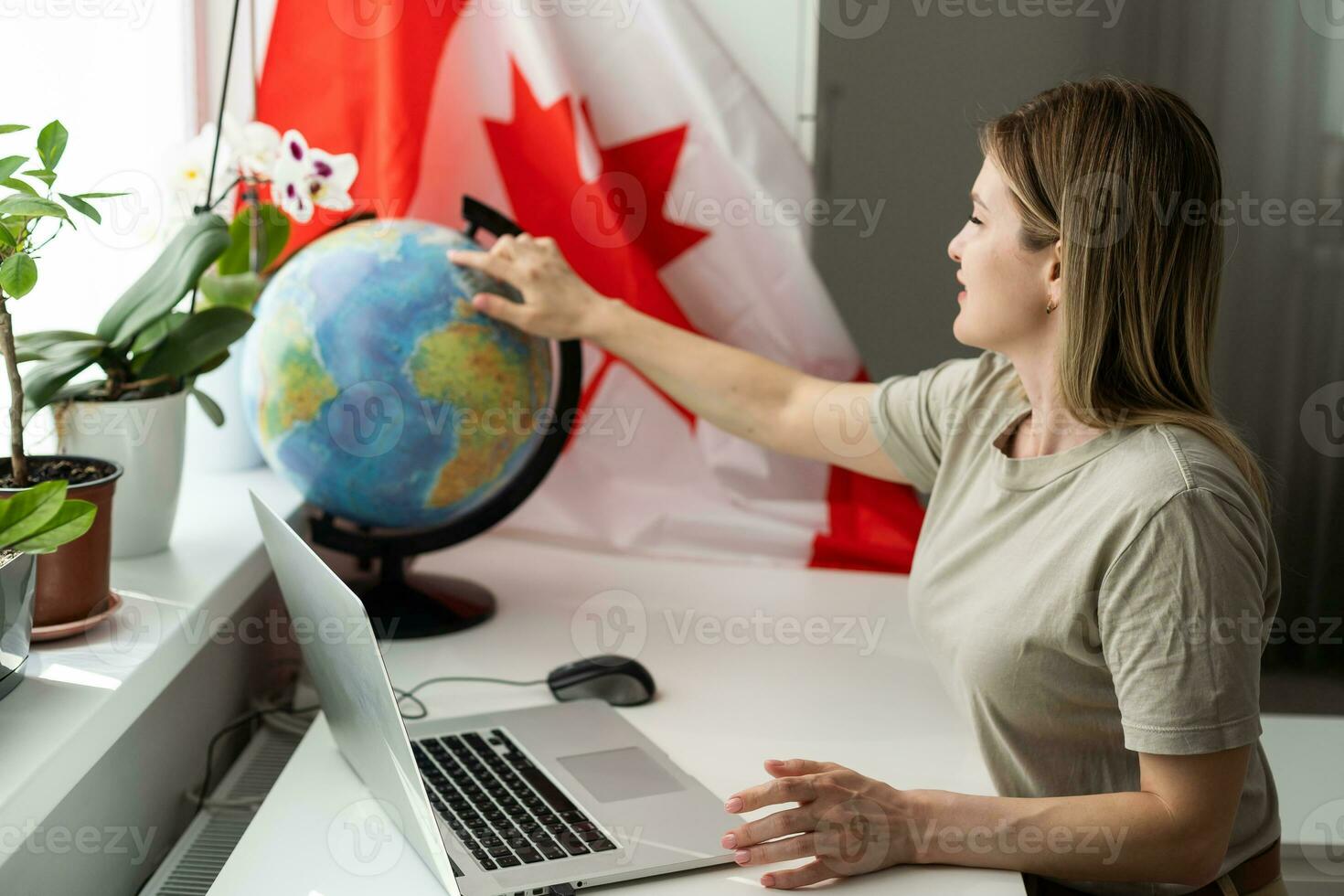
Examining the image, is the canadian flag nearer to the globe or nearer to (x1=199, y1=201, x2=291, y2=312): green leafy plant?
(x1=199, y1=201, x2=291, y2=312): green leafy plant

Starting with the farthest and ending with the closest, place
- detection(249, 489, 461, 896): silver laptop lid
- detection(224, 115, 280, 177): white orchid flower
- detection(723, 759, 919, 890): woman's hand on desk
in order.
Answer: detection(224, 115, 280, 177): white orchid flower < detection(723, 759, 919, 890): woman's hand on desk < detection(249, 489, 461, 896): silver laptop lid

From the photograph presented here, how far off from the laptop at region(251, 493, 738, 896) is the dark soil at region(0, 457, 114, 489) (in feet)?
0.52

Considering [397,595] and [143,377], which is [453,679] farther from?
[143,377]

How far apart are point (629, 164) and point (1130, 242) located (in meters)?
0.78

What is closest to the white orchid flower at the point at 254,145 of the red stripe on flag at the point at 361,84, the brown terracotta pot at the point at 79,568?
the red stripe on flag at the point at 361,84

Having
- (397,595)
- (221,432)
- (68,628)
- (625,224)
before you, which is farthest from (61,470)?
(625,224)

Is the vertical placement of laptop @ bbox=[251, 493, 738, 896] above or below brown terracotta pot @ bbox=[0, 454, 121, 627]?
below

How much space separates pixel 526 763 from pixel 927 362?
2.63ft

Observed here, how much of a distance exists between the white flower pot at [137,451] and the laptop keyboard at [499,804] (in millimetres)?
371

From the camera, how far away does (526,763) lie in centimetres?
100

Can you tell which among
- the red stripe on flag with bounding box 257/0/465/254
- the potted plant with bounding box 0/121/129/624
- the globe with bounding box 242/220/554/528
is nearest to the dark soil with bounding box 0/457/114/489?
the potted plant with bounding box 0/121/129/624

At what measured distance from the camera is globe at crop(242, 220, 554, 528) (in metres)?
1.22

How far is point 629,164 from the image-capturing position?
5.24 feet

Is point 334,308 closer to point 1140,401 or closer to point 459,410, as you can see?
point 459,410
